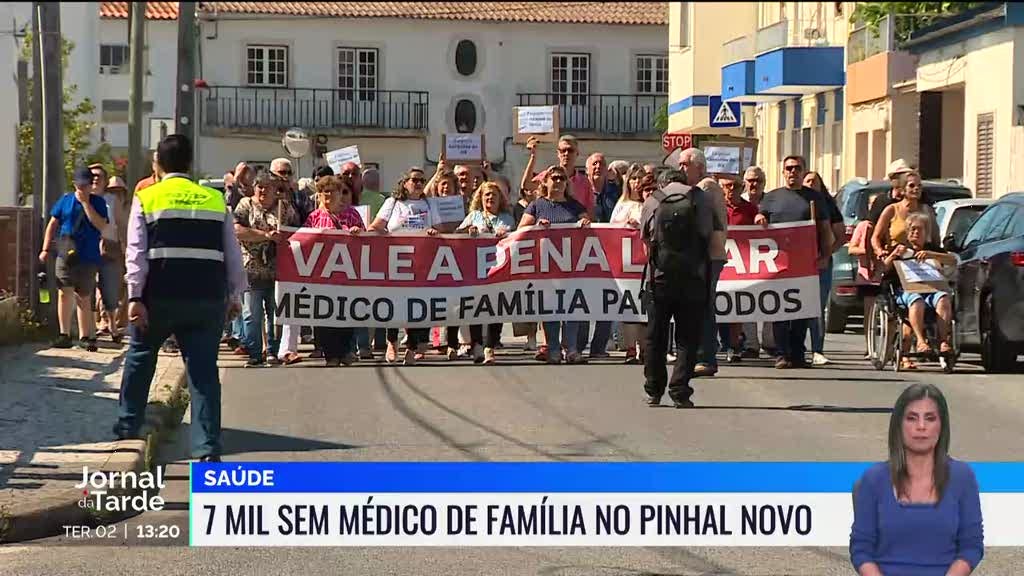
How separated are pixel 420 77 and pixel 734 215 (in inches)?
2020

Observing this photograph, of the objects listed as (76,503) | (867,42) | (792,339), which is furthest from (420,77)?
(76,503)

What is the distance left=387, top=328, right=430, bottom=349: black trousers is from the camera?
1817 cm

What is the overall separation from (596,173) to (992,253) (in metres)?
3.96

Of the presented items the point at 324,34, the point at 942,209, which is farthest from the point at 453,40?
the point at 942,209

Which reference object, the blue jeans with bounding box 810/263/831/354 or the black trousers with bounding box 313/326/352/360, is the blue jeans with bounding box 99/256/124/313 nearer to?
the black trousers with bounding box 313/326/352/360

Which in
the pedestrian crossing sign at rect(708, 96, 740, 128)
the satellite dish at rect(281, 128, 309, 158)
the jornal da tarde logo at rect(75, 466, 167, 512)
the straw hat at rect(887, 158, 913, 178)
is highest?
the pedestrian crossing sign at rect(708, 96, 740, 128)

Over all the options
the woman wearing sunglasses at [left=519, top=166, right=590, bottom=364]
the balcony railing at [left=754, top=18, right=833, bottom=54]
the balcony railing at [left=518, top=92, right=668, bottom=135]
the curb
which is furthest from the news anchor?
the balcony railing at [left=518, top=92, right=668, bottom=135]

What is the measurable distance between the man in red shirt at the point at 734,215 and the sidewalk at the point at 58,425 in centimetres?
481

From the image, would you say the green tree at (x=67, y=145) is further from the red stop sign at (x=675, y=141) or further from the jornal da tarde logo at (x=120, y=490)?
the jornal da tarde logo at (x=120, y=490)

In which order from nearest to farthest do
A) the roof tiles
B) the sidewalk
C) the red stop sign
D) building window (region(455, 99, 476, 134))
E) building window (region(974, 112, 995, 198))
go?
1. the sidewalk
2. building window (region(974, 112, 995, 198))
3. the red stop sign
4. the roof tiles
5. building window (region(455, 99, 476, 134))

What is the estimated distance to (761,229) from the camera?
18.5 meters

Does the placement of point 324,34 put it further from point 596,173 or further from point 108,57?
→ point 596,173

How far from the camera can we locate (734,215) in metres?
18.8

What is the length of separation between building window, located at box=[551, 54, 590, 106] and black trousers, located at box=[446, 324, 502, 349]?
51974mm
